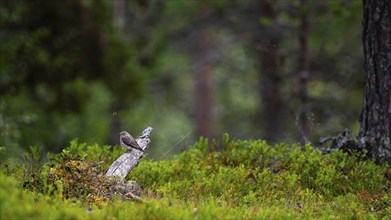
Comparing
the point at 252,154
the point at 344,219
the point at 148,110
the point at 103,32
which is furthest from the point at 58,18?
the point at 344,219

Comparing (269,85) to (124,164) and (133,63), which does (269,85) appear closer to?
(133,63)

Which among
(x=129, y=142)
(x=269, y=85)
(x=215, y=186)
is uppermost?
Result: (x=269, y=85)

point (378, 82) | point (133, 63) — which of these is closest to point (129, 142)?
point (378, 82)

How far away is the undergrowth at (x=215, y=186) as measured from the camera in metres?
5.06

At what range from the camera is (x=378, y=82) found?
7641mm

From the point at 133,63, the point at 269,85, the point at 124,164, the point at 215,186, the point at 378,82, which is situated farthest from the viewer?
the point at 133,63

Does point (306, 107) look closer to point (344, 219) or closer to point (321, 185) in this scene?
point (321, 185)

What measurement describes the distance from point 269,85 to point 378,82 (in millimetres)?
9571

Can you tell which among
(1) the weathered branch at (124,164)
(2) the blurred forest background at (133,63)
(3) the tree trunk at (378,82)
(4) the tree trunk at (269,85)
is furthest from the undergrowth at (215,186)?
(4) the tree trunk at (269,85)

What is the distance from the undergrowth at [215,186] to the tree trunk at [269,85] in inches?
359

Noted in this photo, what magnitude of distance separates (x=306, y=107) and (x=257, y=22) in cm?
446

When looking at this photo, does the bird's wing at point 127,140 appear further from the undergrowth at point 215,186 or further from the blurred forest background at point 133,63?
the blurred forest background at point 133,63

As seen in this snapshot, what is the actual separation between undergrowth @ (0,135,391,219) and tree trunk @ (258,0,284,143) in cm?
912

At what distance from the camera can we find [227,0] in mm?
18250
